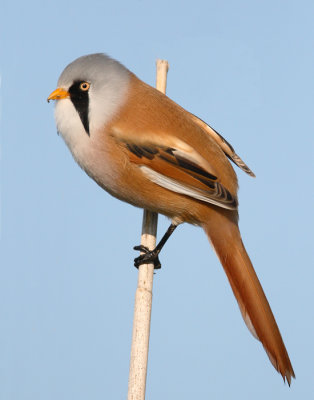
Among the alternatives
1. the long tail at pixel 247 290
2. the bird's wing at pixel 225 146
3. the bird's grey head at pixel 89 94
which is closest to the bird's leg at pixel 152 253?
the long tail at pixel 247 290

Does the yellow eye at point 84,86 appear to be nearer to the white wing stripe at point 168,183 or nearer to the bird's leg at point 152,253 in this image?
the white wing stripe at point 168,183

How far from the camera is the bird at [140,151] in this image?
289 centimetres

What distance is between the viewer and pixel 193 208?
3041mm

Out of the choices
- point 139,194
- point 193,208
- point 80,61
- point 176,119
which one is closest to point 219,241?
point 193,208

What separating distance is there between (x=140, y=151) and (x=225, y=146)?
68 centimetres

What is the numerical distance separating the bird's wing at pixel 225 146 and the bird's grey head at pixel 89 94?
65 centimetres

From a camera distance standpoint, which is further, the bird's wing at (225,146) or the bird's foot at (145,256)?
the bird's wing at (225,146)

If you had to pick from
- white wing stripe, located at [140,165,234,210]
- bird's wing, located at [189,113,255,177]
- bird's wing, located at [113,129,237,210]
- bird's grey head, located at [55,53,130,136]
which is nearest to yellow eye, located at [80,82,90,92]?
bird's grey head, located at [55,53,130,136]

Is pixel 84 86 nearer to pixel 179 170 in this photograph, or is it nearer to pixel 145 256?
pixel 179 170

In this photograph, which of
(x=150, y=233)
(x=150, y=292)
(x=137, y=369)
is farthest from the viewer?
(x=150, y=233)

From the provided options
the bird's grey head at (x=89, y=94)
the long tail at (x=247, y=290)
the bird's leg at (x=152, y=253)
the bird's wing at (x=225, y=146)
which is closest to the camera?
the long tail at (x=247, y=290)

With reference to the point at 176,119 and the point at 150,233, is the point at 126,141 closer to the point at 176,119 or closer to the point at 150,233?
the point at 176,119

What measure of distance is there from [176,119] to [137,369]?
A: 4.39ft

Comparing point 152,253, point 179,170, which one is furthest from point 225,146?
point 152,253
